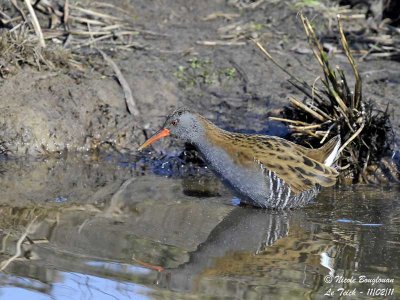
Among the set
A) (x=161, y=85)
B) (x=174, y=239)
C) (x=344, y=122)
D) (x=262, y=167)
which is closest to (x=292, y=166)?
(x=262, y=167)

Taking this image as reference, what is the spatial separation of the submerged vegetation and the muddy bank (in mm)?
528

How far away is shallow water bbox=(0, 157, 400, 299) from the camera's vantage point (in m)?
5.34

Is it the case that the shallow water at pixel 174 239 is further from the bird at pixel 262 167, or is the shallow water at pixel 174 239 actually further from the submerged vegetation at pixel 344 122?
the submerged vegetation at pixel 344 122

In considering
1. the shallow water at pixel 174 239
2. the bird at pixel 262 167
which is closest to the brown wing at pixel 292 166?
the bird at pixel 262 167

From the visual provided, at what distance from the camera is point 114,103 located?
29.8ft

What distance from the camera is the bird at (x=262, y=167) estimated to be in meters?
7.26

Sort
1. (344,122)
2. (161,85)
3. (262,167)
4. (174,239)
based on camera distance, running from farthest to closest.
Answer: (161,85), (344,122), (262,167), (174,239)

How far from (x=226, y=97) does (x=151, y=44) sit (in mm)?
1227

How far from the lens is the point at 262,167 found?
7289 millimetres

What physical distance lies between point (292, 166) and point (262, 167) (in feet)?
0.84

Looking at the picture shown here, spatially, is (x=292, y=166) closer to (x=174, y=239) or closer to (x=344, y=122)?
(x=344, y=122)

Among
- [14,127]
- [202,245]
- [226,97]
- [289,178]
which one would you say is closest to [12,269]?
[202,245]

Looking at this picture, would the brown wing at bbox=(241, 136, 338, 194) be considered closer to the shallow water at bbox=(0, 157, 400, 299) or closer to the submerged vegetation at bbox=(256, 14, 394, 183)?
the shallow water at bbox=(0, 157, 400, 299)

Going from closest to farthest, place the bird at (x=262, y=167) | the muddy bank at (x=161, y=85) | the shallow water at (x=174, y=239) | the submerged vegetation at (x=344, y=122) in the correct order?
the shallow water at (x=174, y=239)
the bird at (x=262, y=167)
the submerged vegetation at (x=344, y=122)
the muddy bank at (x=161, y=85)
